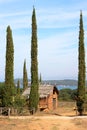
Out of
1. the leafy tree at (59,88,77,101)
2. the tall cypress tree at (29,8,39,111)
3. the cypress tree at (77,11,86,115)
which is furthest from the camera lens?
the leafy tree at (59,88,77,101)

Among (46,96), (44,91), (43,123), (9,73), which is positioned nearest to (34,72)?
(9,73)

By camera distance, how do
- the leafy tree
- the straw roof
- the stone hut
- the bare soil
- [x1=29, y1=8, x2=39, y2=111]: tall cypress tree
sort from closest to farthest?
the bare soil
[x1=29, y1=8, x2=39, y2=111]: tall cypress tree
the straw roof
the stone hut
the leafy tree

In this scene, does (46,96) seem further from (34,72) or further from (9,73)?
(9,73)

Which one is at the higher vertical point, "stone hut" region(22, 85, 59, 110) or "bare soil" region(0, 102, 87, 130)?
"stone hut" region(22, 85, 59, 110)

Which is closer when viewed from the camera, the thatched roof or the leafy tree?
the thatched roof

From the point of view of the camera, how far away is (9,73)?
47062 millimetres

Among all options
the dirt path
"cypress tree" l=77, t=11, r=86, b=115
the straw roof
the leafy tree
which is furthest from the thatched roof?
the leafy tree

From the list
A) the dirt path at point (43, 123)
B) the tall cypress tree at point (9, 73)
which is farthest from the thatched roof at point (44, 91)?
the dirt path at point (43, 123)

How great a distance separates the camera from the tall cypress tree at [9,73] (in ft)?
154

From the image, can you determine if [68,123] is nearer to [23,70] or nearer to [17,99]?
[17,99]

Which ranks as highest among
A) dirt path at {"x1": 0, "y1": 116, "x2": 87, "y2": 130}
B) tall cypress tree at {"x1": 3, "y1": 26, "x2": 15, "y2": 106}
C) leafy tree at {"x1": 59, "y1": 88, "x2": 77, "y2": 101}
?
tall cypress tree at {"x1": 3, "y1": 26, "x2": 15, "y2": 106}

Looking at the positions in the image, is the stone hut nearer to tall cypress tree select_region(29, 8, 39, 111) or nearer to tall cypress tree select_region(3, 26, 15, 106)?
tall cypress tree select_region(29, 8, 39, 111)

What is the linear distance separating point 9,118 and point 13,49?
10.6 meters

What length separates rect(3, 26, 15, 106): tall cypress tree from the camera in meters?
46.8
